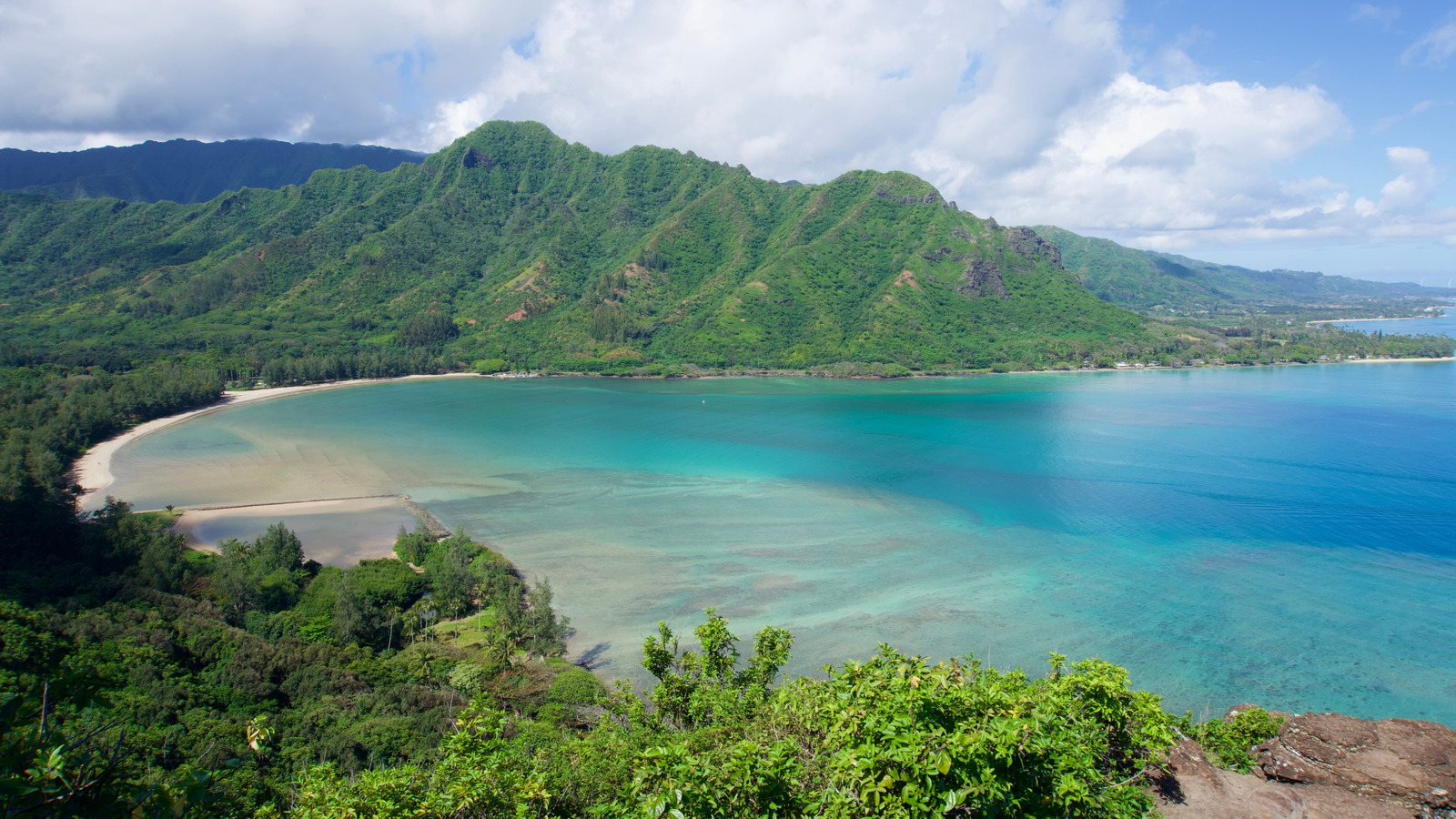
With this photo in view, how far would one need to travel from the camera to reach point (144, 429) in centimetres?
7781

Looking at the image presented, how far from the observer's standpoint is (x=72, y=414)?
6994 centimetres

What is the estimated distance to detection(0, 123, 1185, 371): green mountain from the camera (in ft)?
453

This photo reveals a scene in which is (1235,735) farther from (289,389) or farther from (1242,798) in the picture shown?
(289,389)

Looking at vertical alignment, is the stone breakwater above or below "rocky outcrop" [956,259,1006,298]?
below

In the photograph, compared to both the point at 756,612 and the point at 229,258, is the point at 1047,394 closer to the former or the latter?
the point at 756,612

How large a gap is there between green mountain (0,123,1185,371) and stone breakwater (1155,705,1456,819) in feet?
389

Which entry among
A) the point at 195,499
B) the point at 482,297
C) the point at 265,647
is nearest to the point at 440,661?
the point at 265,647

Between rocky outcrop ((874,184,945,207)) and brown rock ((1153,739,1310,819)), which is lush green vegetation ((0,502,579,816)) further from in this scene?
rocky outcrop ((874,184,945,207))

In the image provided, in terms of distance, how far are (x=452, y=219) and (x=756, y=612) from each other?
636 ft

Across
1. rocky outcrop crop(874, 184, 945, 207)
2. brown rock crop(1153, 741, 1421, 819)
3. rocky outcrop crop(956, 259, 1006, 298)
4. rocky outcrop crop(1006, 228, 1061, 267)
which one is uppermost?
rocky outcrop crop(874, 184, 945, 207)

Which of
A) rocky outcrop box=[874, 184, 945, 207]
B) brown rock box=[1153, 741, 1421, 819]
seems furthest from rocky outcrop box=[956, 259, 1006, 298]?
brown rock box=[1153, 741, 1421, 819]

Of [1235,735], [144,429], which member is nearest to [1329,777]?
[1235,735]

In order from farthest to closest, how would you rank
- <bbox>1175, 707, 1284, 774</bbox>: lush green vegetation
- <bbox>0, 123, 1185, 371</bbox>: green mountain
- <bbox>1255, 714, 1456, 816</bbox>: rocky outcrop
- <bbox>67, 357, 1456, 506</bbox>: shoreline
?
<bbox>0, 123, 1185, 371</bbox>: green mountain → <bbox>67, 357, 1456, 506</bbox>: shoreline → <bbox>1175, 707, 1284, 774</bbox>: lush green vegetation → <bbox>1255, 714, 1456, 816</bbox>: rocky outcrop

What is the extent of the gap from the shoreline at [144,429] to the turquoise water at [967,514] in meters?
2.39
